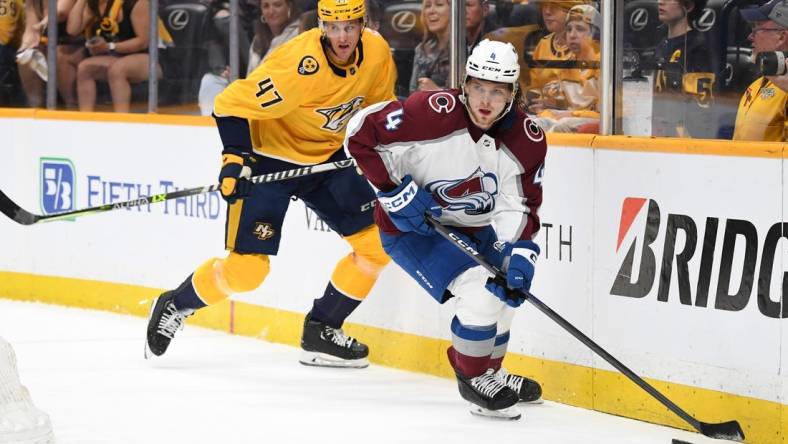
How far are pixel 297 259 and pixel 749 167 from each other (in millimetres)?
2113

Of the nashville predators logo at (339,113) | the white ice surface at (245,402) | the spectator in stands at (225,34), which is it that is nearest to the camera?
the white ice surface at (245,402)

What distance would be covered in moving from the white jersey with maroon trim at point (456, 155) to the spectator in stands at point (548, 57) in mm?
557

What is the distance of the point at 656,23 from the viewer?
4234mm

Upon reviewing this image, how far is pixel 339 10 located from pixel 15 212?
143cm

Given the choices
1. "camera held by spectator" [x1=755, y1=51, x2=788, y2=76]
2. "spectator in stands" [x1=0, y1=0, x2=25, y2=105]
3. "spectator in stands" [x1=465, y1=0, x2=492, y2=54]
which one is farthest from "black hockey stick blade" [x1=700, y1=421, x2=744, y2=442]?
"spectator in stands" [x1=0, y1=0, x2=25, y2=105]

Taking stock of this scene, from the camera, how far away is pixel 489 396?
13.4 ft

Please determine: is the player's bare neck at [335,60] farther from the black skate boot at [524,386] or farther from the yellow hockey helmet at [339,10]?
the black skate boot at [524,386]

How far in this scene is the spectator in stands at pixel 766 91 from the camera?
152 inches

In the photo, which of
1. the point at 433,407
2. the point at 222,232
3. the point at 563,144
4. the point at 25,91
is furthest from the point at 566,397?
the point at 25,91

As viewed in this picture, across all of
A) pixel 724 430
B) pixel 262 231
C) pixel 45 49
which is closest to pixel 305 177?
pixel 262 231

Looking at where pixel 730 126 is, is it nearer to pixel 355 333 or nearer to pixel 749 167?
pixel 749 167

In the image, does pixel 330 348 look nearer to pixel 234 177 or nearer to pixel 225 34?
pixel 234 177

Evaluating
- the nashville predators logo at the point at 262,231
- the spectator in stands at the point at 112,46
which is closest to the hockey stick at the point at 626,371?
the nashville predators logo at the point at 262,231

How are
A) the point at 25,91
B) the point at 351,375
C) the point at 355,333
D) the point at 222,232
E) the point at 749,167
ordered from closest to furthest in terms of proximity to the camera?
the point at 749,167 → the point at 351,375 → the point at 355,333 → the point at 222,232 → the point at 25,91
